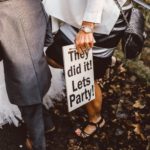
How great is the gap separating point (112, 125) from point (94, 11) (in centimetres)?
174

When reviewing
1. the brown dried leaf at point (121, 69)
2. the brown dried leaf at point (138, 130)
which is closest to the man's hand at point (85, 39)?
the brown dried leaf at point (138, 130)

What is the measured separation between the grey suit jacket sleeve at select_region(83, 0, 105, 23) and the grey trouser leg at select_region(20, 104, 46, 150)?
880 millimetres

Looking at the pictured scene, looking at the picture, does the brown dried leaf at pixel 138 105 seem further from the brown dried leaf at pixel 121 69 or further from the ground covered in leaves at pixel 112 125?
the brown dried leaf at pixel 121 69

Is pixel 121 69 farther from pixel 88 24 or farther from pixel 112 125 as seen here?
pixel 88 24

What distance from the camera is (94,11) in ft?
9.60

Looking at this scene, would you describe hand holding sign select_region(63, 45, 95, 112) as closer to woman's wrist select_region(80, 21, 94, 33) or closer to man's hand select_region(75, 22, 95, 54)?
man's hand select_region(75, 22, 95, 54)

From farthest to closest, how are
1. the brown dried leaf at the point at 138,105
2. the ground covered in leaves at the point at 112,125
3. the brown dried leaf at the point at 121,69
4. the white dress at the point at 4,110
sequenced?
the brown dried leaf at the point at 121,69
the brown dried leaf at the point at 138,105
the white dress at the point at 4,110
the ground covered in leaves at the point at 112,125

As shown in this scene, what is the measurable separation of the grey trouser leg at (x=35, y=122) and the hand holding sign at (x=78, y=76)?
0.31 m

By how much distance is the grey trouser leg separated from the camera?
3219mm

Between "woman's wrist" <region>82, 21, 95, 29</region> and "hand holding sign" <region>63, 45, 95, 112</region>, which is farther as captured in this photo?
"hand holding sign" <region>63, 45, 95, 112</region>

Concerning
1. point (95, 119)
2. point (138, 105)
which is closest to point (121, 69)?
point (138, 105)

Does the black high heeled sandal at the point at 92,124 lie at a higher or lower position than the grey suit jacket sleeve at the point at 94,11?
lower

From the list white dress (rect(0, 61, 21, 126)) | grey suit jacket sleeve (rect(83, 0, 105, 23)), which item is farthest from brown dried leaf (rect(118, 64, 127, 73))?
grey suit jacket sleeve (rect(83, 0, 105, 23))

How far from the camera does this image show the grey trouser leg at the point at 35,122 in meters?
3.22
